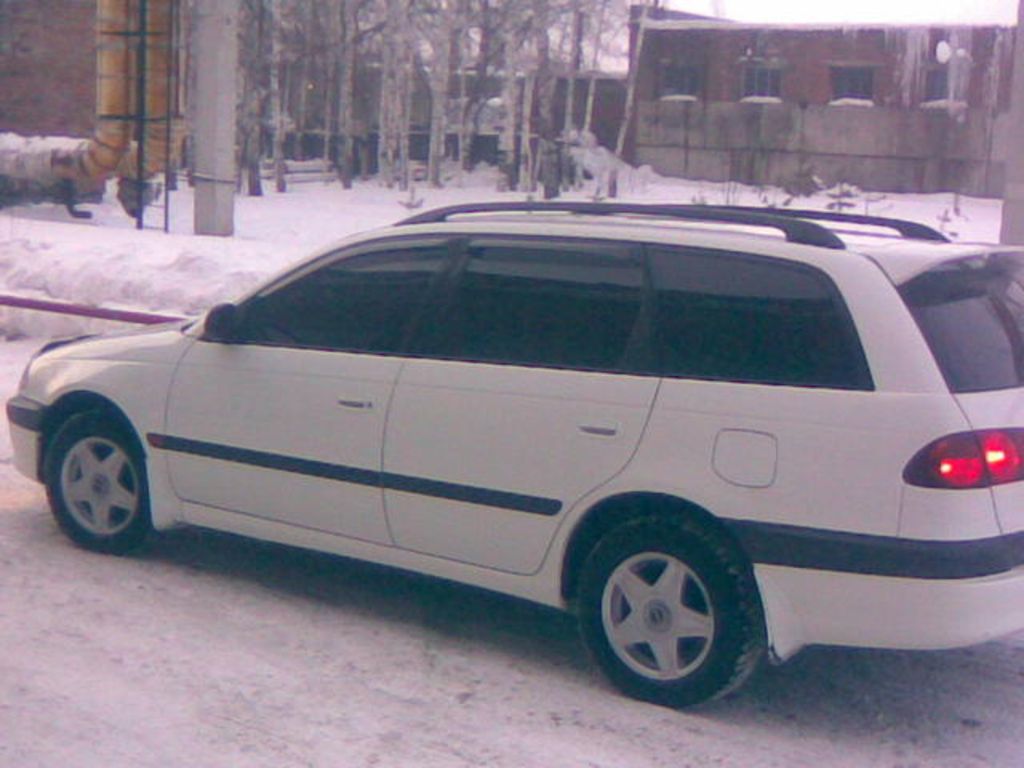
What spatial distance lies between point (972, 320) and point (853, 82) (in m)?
45.8

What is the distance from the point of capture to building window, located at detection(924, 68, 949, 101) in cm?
4678

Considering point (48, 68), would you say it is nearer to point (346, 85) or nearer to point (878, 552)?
point (346, 85)

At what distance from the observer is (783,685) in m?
5.96

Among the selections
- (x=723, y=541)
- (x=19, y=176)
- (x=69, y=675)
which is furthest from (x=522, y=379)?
(x=19, y=176)

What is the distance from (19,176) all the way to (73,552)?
1968 cm

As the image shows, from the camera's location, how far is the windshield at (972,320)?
523 cm

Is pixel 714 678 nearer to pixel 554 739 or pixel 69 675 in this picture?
pixel 554 739

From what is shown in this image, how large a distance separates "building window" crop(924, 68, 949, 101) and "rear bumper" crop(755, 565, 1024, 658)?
4378 centimetres

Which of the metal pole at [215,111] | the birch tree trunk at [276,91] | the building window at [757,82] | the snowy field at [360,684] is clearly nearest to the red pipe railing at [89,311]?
the snowy field at [360,684]

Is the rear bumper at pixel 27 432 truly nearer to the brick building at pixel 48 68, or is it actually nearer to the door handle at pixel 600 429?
the door handle at pixel 600 429

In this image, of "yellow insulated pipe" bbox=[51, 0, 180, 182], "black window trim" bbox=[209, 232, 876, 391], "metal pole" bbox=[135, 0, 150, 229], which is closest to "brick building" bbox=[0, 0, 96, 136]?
"yellow insulated pipe" bbox=[51, 0, 180, 182]

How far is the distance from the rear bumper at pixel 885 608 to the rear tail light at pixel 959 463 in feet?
1.00

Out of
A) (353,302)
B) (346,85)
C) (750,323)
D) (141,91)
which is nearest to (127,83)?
(141,91)

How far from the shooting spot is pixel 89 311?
13.1 meters
